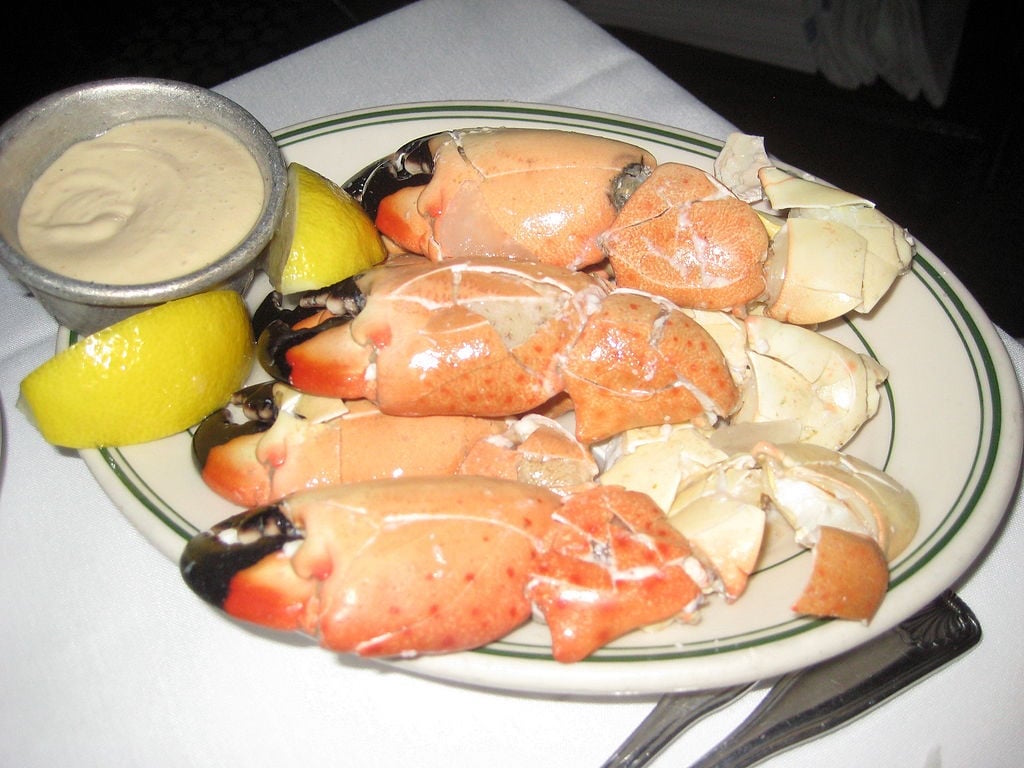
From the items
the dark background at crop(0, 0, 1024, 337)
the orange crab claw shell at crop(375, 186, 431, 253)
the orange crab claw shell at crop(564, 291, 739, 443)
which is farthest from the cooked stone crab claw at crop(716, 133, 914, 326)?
the dark background at crop(0, 0, 1024, 337)

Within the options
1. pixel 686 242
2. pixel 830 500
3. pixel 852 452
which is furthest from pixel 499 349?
pixel 852 452

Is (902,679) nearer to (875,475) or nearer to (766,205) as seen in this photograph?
(875,475)

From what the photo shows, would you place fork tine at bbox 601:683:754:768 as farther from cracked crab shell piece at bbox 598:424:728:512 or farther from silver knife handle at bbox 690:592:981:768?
cracked crab shell piece at bbox 598:424:728:512

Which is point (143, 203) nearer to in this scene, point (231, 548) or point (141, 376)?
point (141, 376)

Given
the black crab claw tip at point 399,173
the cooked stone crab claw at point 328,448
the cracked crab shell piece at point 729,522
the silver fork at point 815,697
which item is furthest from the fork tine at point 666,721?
the black crab claw tip at point 399,173

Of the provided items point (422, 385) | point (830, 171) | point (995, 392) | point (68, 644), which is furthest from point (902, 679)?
point (830, 171)

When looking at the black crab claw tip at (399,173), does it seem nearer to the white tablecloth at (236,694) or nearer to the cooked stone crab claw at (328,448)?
the cooked stone crab claw at (328,448)
